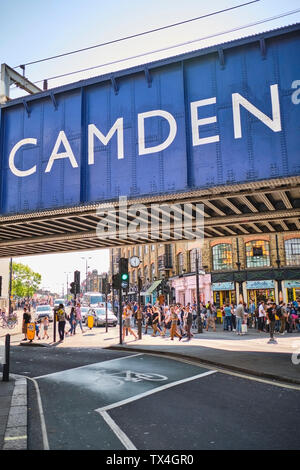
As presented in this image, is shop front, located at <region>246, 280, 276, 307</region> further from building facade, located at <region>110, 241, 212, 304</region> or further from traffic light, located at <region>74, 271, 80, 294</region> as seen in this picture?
traffic light, located at <region>74, 271, 80, 294</region>

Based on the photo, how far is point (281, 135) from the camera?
12484 mm

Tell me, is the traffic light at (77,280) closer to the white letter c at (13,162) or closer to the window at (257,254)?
the white letter c at (13,162)

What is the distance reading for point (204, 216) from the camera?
16844mm

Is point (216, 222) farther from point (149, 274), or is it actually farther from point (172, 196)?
point (149, 274)

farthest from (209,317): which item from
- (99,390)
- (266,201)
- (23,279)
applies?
(23,279)

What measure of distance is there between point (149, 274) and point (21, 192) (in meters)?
35.5

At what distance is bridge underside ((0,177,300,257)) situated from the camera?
44.7 ft

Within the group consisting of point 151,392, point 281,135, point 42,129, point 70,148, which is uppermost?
point 42,129

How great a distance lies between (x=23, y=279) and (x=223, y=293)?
194 feet

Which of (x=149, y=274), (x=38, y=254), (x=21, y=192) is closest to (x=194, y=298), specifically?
(x=149, y=274)

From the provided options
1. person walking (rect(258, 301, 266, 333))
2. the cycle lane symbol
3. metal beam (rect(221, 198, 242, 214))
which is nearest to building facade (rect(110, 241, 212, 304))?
person walking (rect(258, 301, 266, 333))

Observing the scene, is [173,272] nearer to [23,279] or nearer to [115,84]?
[115,84]

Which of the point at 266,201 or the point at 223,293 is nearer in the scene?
the point at 266,201

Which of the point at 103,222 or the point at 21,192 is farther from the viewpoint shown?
the point at 103,222
